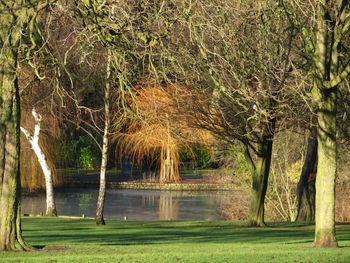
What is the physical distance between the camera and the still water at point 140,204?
38.5 metres

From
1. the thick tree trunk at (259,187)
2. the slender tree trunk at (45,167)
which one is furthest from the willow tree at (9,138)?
the slender tree trunk at (45,167)

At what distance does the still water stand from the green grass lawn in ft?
30.8

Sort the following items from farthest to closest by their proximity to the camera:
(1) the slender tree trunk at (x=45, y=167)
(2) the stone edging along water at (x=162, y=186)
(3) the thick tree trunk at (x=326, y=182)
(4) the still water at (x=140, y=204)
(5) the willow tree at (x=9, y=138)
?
(2) the stone edging along water at (x=162, y=186) < (4) the still water at (x=140, y=204) < (1) the slender tree trunk at (x=45, y=167) < (3) the thick tree trunk at (x=326, y=182) < (5) the willow tree at (x=9, y=138)

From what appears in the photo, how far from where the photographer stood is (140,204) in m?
43.9

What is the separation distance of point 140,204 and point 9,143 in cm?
2965

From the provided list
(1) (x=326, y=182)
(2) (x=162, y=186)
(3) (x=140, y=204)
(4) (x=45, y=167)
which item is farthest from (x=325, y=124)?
(2) (x=162, y=186)

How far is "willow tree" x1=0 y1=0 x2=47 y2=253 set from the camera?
1426 centimetres

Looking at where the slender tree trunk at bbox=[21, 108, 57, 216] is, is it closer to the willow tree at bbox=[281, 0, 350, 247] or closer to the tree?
the tree

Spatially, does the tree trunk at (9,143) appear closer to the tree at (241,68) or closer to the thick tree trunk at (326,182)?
the thick tree trunk at (326,182)

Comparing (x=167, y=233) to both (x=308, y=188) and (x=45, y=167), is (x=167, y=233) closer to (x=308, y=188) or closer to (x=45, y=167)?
(x=308, y=188)

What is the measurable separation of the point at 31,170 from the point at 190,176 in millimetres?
22597

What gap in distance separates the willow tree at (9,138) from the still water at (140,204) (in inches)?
891

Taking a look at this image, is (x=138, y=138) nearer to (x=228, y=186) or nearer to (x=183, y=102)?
(x=183, y=102)

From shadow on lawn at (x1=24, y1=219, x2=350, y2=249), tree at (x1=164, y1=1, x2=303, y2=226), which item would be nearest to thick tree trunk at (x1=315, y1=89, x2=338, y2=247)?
shadow on lawn at (x1=24, y1=219, x2=350, y2=249)
